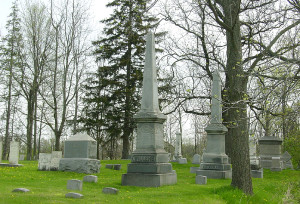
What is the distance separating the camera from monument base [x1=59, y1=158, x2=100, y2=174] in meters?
14.4

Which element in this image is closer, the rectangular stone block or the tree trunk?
the tree trunk

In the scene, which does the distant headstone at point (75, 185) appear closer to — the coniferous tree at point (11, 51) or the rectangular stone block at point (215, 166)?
the rectangular stone block at point (215, 166)

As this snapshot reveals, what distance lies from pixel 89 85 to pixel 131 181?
67.3 feet

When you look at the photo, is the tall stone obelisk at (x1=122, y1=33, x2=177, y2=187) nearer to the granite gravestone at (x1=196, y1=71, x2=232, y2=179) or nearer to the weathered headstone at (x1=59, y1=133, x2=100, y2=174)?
the granite gravestone at (x1=196, y1=71, x2=232, y2=179)

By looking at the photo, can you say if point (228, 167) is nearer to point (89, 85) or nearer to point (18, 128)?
point (89, 85)

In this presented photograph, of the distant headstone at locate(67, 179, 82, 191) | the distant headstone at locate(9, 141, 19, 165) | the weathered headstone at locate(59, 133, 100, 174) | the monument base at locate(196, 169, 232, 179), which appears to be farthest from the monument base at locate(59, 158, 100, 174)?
the distant headstone at locate(67, 179, 82, 191)

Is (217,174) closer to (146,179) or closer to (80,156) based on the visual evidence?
(146,179)

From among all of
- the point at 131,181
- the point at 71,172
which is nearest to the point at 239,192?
the point at 131,181

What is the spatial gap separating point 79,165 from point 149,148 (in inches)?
198

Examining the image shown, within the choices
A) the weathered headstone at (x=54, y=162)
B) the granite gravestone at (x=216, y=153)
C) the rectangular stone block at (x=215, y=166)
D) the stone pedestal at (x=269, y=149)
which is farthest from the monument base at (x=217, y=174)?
the stone pedestal at (x=269, y=149)

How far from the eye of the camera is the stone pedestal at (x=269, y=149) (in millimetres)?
21328

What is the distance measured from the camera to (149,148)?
10.7 m

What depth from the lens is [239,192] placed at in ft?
29.9

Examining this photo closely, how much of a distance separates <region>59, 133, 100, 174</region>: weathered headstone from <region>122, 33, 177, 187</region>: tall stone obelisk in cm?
437
